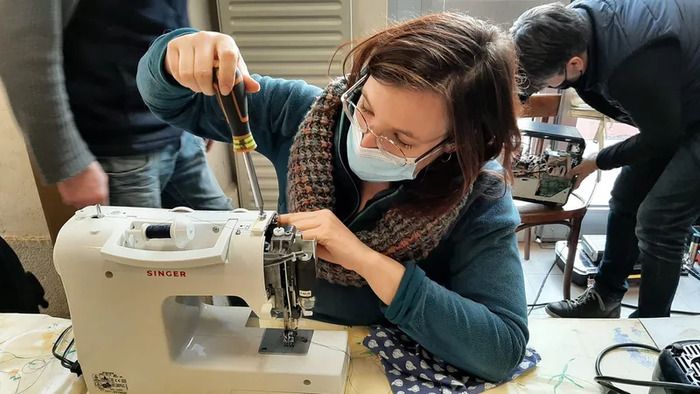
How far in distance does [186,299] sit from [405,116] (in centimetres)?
50

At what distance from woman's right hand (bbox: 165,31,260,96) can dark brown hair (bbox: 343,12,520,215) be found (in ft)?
0.80

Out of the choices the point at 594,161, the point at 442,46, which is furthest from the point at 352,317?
the point at 594,161

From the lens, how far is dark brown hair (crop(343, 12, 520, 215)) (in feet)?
3.09

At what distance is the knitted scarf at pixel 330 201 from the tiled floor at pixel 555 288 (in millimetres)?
1413

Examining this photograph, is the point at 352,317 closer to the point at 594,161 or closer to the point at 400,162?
the point at 400,162

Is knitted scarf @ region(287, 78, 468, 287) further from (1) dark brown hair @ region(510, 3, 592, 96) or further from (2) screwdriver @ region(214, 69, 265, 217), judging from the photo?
(1) dark brown hair @ region(510, 3, 592, 96)

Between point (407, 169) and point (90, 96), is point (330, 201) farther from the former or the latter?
point (90, 96)

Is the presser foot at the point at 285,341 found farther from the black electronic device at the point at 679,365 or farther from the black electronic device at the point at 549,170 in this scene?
the black electronic device at the point at 549,170

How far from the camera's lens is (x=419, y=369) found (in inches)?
39.7

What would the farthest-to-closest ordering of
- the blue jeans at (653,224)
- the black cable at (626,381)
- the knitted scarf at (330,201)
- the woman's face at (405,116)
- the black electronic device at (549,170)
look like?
the black electronic device at (549,170) < the blue jeans at (653,224) < the knitted scarf at (330,201) < the woman's face at (405,116) < the black cable at (626,381)

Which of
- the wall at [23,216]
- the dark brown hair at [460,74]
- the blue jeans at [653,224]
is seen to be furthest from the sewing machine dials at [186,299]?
the blue jeans at [653,224]

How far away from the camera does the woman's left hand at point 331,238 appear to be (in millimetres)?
956

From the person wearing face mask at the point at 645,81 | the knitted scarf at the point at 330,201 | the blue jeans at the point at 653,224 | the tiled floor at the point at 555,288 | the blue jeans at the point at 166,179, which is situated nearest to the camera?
the knitted scarf at the point at 330,201

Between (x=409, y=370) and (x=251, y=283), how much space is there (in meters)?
0.35
